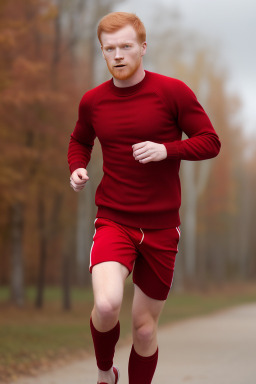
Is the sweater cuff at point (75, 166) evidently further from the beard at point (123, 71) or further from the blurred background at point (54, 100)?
the blurred background at point (54, 100)

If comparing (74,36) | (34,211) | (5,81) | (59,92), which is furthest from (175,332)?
(34,211)

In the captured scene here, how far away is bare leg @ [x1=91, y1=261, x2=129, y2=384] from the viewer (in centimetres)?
455

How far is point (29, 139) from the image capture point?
24484 millimetres

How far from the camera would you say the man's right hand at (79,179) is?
15.8 ft

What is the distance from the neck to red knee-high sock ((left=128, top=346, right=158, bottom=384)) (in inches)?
65.4

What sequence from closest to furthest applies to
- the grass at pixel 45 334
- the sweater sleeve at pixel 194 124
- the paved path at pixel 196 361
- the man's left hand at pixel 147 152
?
1. the man's left hand at pixel 147 152
2. the sweater sleeve at pixel 194 124
3. the paved path at pixel 196 361
4. the grass at pixel 45 334

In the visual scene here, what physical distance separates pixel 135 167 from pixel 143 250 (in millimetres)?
484

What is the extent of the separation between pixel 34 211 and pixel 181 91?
3408 cm

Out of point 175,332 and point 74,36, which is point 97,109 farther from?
point 74,36

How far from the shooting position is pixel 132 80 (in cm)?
488

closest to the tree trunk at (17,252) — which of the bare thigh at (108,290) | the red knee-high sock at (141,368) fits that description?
the red knee-high sock at (141,368)

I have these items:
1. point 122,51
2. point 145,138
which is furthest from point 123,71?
point 145,138

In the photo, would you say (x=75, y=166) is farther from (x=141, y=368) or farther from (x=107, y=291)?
(x=141, y=368)

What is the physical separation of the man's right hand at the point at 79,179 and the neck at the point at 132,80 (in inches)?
21.4
